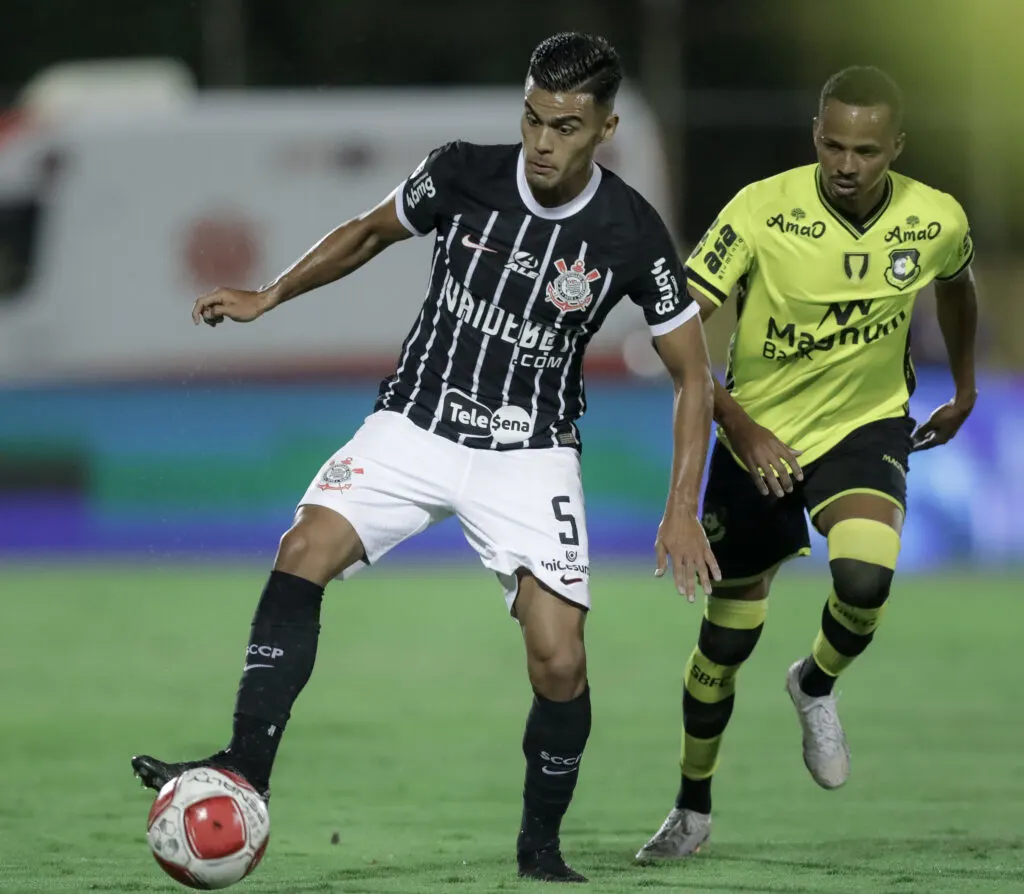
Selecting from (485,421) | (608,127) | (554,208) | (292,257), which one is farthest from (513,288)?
(292,257)

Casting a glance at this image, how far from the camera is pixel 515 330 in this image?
5684 mm

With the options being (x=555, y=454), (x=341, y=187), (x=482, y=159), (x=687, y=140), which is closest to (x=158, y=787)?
(x=555, y=454)

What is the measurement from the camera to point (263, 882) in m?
5.53

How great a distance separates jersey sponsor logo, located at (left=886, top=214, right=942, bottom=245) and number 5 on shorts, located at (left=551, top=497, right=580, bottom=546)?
152cm

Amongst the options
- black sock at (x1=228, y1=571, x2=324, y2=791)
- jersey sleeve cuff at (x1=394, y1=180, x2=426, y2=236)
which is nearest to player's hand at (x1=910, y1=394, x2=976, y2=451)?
jersey sleeve cuff at (x1=394, y1=180, x2=426, y2=236)

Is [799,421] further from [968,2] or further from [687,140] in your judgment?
[968,2]

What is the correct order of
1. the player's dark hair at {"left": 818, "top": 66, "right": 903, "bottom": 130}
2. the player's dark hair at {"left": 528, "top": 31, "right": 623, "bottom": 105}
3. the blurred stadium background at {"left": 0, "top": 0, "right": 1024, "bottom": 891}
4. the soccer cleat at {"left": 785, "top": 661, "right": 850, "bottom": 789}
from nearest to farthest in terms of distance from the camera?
the player's dark hair at {"left": 528, "top": 31, "right": 623, "bottom": 105} → the player's dark hair at {"left": 818, "top": 66, "right": 903, "bottom": 130} → the soccer cleat at {"left": 785, "top": 661, "right": 850, "bottom": 789} → the blurred stadium background at {"left": 0, "top": 0, "right": 1024, "bottom": 891}

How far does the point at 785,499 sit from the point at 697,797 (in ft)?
3.42

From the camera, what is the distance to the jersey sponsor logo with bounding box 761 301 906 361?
20.7 feet

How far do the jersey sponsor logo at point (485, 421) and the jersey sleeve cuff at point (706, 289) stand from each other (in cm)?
84

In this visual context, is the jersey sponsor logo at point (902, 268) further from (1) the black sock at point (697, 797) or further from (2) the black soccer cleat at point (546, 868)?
(2) the black soccer cleat at point (546, 868)

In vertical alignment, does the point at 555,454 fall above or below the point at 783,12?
below

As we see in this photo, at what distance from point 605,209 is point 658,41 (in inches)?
725

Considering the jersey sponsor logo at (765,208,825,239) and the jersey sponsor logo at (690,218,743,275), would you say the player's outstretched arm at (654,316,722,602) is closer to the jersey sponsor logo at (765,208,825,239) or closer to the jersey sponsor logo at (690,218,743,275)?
the jersey sponsor logo at (690,218,743,275)
